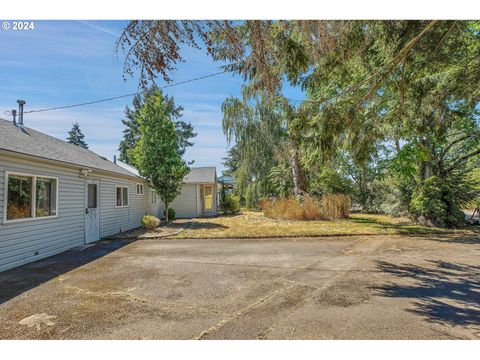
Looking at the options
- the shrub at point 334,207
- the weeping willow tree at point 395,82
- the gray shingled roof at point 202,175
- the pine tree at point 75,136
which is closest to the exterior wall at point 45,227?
the weeping willow tree at point 395,82

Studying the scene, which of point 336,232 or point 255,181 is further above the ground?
point 255,181

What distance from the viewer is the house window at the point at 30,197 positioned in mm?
5656

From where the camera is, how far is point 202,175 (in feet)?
58.5

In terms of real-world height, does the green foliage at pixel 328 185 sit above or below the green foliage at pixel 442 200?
above

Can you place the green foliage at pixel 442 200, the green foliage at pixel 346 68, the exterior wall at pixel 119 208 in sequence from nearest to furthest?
the green foliage at pixel 346 68, the exterior wall at pixel 119 208, the green foliage at pixel 442 200

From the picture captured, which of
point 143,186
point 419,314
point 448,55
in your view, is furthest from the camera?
point 143,186

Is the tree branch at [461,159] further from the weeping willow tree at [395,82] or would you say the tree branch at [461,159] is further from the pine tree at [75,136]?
the pine tree at [75,136]

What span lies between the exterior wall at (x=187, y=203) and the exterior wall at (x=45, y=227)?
29.0 ft

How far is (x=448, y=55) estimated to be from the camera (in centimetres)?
475

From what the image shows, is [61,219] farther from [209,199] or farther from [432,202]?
[432,202]

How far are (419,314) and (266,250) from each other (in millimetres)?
4146

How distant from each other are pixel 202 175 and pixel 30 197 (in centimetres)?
1196
